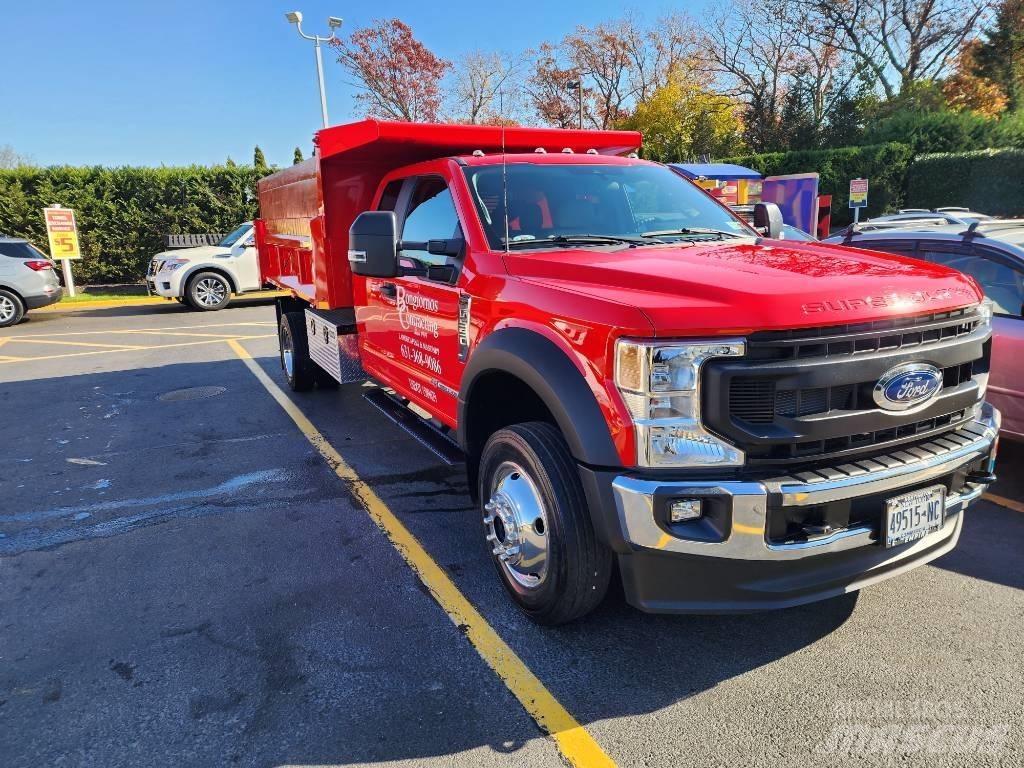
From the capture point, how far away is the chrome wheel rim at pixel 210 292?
50.0ft

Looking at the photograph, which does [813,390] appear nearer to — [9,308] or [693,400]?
[693,400]

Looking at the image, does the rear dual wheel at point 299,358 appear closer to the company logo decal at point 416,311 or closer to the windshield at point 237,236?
the company logo decal at point 416,311

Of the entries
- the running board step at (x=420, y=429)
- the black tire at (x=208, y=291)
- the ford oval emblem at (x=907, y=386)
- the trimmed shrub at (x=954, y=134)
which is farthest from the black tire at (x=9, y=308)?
the trimmed shrub at (x=954, y=134)

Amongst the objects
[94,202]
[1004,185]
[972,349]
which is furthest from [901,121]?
[972,349]

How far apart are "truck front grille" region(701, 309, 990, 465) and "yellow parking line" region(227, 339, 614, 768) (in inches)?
46.1

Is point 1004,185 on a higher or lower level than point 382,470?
higher

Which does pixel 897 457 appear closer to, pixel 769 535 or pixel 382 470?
pixel 769 535

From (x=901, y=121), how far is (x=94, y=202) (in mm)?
28824

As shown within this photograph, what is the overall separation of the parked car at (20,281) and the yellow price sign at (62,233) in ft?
9.39

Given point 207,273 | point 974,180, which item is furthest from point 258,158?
point 974,180

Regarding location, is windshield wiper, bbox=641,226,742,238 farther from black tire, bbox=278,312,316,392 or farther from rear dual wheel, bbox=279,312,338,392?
black tire, bbox=278,312,316,392

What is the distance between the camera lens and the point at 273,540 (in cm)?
414

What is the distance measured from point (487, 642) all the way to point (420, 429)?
5.97 feet

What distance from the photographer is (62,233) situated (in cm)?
1688
